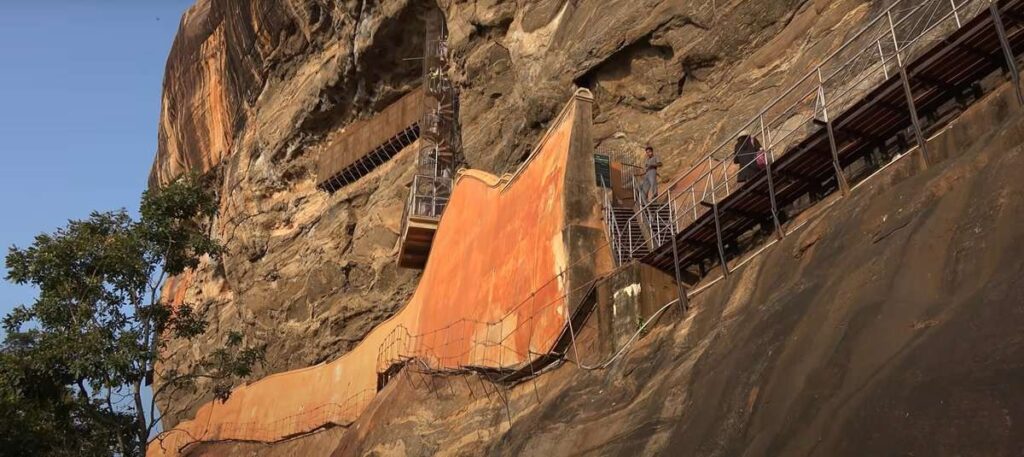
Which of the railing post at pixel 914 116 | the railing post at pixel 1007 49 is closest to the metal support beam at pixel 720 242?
the railing post at pixel 914 116

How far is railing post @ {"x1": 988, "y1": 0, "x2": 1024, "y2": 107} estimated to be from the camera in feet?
22.8

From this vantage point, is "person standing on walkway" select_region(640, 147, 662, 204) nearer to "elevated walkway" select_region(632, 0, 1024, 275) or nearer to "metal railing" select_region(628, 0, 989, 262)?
"metal railing" select_region(628, 0, 989, 262)

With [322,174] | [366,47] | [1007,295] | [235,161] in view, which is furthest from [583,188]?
[235,161]

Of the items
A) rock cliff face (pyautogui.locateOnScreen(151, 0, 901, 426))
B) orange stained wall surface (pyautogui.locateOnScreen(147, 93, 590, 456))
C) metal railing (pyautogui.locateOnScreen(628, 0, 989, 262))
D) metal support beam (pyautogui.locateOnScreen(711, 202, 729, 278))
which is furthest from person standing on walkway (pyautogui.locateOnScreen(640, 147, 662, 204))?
metal support beam (pyautogui.locateOnScreen(711, 202, 729, 278))

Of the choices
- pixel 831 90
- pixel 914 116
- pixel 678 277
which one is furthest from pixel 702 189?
pixel 914 116

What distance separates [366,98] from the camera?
29.9m


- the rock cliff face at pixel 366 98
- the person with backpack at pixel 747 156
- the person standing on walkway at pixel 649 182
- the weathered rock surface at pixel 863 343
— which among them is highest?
the rock cliff face at pixel 366 98

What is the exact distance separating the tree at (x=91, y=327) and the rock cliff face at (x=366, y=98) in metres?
4.10

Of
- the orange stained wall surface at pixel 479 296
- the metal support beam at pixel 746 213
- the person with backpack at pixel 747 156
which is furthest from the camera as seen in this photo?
the orange stained wall surface at pixel 479 296

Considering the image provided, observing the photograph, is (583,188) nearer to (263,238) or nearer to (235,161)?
(263,238)

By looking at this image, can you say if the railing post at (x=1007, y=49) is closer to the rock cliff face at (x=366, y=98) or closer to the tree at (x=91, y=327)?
the rock cliff face at (x=366, y=98)

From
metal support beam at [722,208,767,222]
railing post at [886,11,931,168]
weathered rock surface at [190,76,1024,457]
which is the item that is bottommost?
weathered rock surface at [190,76,1024,457]

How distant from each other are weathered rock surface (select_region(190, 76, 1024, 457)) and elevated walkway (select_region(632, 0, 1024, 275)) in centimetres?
69

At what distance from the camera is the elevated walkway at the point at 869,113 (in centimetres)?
793
